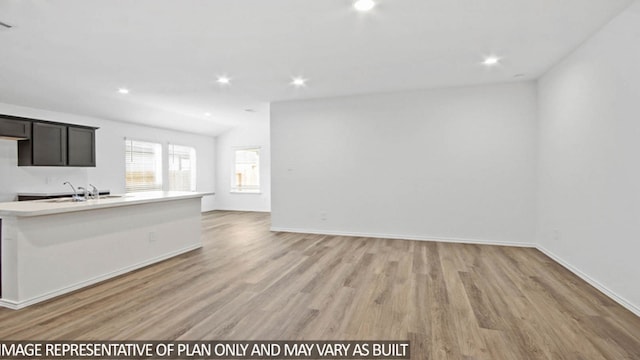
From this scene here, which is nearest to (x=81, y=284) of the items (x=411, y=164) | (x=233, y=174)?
(x=411, y=164)

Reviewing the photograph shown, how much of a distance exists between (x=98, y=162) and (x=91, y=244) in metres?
3.91

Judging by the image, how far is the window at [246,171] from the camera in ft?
29.4

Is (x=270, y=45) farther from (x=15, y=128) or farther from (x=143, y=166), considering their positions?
(x=143, y=166)

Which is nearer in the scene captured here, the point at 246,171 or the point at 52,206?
the point at 52,206

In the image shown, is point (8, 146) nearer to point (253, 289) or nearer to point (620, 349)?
point (253, 289)

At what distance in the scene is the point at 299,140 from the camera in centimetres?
599

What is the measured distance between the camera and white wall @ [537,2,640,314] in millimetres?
2605

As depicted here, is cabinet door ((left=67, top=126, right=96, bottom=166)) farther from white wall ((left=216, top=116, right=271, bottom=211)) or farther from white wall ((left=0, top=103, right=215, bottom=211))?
white wall ((left=216, top=116, right=271, bottom=211))

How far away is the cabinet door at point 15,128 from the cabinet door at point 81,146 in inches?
25.9

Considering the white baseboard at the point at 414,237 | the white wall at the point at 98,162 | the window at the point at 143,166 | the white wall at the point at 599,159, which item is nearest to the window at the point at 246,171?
the white wall at the point at 98,162

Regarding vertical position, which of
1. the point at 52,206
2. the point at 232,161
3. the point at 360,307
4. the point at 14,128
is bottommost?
the point at 360,307

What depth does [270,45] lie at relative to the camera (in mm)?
3412

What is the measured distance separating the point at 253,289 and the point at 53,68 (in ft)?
13.2

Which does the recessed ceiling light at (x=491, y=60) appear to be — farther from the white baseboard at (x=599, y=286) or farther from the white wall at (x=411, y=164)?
the white baseboard at (x=599, y=286)
